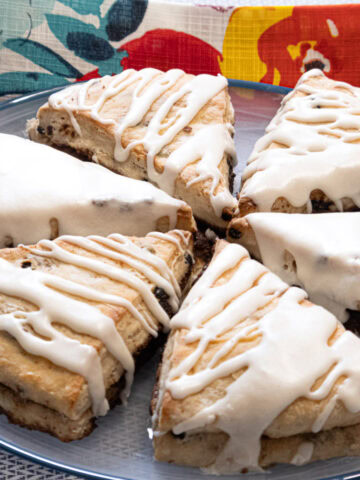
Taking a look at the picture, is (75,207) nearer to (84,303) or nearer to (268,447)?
(84,303)

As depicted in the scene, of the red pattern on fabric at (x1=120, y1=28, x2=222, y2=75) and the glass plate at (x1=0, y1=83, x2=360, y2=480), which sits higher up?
the red pattern on fabric at (x1=120, y1=28, x2=222, y2=75)

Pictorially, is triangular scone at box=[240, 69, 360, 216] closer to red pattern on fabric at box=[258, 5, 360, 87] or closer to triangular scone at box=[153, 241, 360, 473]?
triangular scone at box=[153, 241, 360, 473]

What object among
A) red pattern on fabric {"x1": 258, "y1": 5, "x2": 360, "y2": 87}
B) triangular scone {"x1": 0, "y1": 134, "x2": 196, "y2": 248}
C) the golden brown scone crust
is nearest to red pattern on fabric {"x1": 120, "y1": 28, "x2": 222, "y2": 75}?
red pattern on fabric {"x1": 258, "y1": 5, "x2": 360, "y2": 87}

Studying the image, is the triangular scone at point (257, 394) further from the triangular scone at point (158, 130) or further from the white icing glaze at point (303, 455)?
the triangular scone at point (158, 130)

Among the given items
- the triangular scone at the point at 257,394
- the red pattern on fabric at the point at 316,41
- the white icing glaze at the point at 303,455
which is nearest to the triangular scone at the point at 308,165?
the triangular scone at the point at 257,394

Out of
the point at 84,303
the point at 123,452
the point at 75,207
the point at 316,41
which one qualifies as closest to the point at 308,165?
the point at 75,207

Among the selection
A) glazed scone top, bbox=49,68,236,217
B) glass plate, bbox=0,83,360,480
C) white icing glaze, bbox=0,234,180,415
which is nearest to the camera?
glass plate, bbox=0,83,360,480
